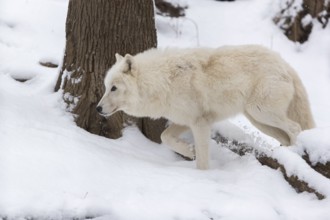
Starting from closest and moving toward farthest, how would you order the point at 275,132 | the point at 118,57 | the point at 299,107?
the point at 118,57
the point at 299,107
the point at 275,132

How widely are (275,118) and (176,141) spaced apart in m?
1.22

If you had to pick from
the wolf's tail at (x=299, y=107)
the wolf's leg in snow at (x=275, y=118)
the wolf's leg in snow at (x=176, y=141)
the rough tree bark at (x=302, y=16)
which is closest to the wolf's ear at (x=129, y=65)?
the wolf's leg in snow at (x=176, y=141)

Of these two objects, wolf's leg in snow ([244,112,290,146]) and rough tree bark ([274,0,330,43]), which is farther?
rough tree bark ([274,0,330,43])

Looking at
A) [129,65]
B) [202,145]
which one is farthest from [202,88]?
[129,65]

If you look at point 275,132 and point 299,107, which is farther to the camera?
point 275,132

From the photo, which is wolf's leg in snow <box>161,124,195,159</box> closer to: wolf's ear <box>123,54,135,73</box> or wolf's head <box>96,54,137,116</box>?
wolf's head <box>96,54,137,116</box>

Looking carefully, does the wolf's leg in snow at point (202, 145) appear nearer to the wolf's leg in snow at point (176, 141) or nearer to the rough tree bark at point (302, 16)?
the wolf's leg in snow at point (176, 141)

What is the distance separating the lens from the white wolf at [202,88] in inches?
215

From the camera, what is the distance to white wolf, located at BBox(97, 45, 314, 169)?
17.9 ft

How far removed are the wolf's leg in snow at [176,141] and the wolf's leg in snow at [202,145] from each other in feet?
1.01

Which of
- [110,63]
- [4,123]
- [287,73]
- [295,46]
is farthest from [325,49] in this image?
[4,123]

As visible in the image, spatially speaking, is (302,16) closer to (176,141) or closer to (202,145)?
(176,141)

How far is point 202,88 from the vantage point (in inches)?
215

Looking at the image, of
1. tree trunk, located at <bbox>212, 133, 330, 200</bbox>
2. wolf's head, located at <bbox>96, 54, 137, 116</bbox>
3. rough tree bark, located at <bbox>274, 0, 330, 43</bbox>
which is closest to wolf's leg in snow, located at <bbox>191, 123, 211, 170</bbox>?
tree trunk, located at <bbox>212, 133, 330, 200</bbox>
